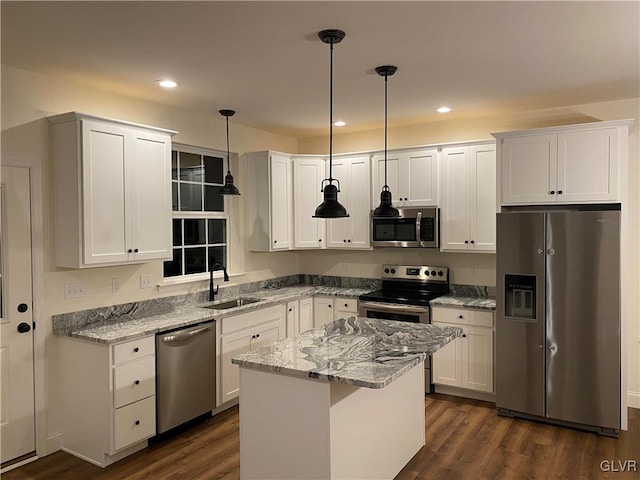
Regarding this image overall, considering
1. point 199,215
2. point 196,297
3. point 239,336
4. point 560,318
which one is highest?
point 199,215

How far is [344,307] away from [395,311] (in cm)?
64

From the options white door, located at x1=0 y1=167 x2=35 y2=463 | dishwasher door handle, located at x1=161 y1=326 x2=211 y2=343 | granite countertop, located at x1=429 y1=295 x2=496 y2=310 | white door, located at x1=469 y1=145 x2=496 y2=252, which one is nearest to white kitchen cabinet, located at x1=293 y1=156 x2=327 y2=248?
granite countertop, located at x1=429 y1=295 x2=496 y2=310

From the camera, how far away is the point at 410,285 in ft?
17.0

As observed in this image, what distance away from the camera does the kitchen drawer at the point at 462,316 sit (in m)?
4.29

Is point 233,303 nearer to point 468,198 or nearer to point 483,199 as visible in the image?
point 468,198

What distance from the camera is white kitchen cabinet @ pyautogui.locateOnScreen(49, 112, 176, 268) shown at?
3291mm

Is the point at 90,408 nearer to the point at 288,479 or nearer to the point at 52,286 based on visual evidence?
the point at 52,286

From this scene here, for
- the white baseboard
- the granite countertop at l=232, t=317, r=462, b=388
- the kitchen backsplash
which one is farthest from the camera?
the kitchen backsplash

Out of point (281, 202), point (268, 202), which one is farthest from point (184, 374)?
point (281, 202)

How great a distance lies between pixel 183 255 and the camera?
15.0 ft

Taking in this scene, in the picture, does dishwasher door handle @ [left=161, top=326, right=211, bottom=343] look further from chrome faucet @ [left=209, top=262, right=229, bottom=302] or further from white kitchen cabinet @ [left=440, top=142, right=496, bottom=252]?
white kitchen cabinet @ [left=440, top=142, right=496, bottom=252]

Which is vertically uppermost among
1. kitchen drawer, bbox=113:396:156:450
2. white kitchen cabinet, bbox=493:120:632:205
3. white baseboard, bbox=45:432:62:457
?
white kitchen cabinet, bbox=493:120:632:205

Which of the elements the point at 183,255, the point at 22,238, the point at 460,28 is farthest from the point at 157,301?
the point at 460,28

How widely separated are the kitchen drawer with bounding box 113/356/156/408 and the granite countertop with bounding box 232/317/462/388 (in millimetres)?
1135
